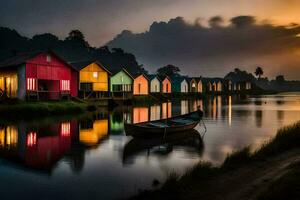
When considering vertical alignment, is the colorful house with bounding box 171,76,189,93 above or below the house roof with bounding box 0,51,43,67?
below

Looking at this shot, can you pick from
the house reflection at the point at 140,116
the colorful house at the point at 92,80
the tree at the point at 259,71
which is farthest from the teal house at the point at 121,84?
the tree at the point at 259,71

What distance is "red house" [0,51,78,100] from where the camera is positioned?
4434 cm

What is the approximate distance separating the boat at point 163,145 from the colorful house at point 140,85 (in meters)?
51.0

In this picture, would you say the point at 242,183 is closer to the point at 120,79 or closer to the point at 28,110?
the point at 28,110

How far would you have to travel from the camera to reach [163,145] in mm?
21094

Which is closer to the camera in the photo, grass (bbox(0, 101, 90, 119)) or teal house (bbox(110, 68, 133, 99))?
grass (bbox(0, 101, 90, 119))

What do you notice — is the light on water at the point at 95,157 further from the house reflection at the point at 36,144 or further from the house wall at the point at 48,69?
the house wall at the point at 48,69

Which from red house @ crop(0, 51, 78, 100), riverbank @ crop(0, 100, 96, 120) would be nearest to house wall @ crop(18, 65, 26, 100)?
red house @ crop(0, 51, 78, 100)

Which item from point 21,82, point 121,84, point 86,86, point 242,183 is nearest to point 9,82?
point 21,82

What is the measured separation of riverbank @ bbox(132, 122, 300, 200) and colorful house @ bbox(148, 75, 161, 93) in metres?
74.1

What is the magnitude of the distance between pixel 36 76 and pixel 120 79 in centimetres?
2452

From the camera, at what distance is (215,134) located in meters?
26.4

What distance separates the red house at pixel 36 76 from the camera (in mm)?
44344

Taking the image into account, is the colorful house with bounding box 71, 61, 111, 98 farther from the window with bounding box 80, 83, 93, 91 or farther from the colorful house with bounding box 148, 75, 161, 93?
the colorful house with bounding box 148, 75, 161, 93
